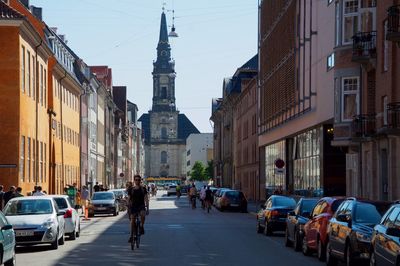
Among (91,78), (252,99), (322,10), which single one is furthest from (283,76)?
(91,78)

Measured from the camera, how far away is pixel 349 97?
39094 millimetres

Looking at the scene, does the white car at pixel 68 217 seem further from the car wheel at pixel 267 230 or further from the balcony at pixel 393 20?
the balcony at pixel 393 20

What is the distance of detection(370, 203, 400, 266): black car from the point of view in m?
13.5

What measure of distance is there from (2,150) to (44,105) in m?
10.5

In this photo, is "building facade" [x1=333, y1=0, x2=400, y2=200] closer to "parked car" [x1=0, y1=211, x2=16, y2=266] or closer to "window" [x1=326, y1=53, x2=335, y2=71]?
"window" [x1=326, y1=53, x2=335, y2=71]

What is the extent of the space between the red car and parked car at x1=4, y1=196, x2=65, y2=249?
634 centimetres

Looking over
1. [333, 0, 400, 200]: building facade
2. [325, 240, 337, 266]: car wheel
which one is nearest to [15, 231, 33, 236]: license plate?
[325, 240, 337, 266]: car wheel

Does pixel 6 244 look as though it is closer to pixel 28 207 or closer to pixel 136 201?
pixel 136 201

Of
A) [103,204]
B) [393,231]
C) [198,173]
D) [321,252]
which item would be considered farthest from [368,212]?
[198,173]

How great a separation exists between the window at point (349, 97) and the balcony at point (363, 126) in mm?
2934

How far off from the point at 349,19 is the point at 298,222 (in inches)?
648

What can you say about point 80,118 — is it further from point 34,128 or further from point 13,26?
point 13,26

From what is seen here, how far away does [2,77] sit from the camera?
42.2 m

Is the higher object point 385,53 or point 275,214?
point 385,53
